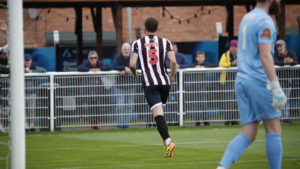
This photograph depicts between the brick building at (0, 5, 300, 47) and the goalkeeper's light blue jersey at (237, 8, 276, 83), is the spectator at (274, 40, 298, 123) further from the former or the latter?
the brick building at (0, 5, 300, 47)

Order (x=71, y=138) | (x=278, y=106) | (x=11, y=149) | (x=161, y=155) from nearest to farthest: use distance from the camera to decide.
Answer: (x=278, y=106) < (x=11, y=149) < (x=161, y=155) < (x=71, y=138)

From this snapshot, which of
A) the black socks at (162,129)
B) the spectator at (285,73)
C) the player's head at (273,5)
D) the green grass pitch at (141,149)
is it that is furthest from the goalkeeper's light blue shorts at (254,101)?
the spectator at (285,73)

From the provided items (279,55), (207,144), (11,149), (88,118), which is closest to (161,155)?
(207,144)

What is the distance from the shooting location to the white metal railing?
12.9m

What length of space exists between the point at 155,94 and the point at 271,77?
142 inches

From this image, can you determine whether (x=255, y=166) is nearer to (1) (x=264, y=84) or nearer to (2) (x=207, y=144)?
(1) (x=264, y=84)

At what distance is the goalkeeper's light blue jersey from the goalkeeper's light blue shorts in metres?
0.07

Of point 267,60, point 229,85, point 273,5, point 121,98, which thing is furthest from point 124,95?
point 267,60

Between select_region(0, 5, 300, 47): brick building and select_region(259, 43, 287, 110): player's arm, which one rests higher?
select_region(0, 5, 300, 47): brick building

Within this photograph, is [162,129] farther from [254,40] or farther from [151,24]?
[254,40]

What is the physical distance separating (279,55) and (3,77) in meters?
7.14

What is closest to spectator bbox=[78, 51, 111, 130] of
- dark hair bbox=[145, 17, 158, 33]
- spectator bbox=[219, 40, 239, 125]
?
spectator bbox=[219, 40, 239, 125]

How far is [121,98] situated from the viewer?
42.5 ft

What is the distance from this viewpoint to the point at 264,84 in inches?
181
